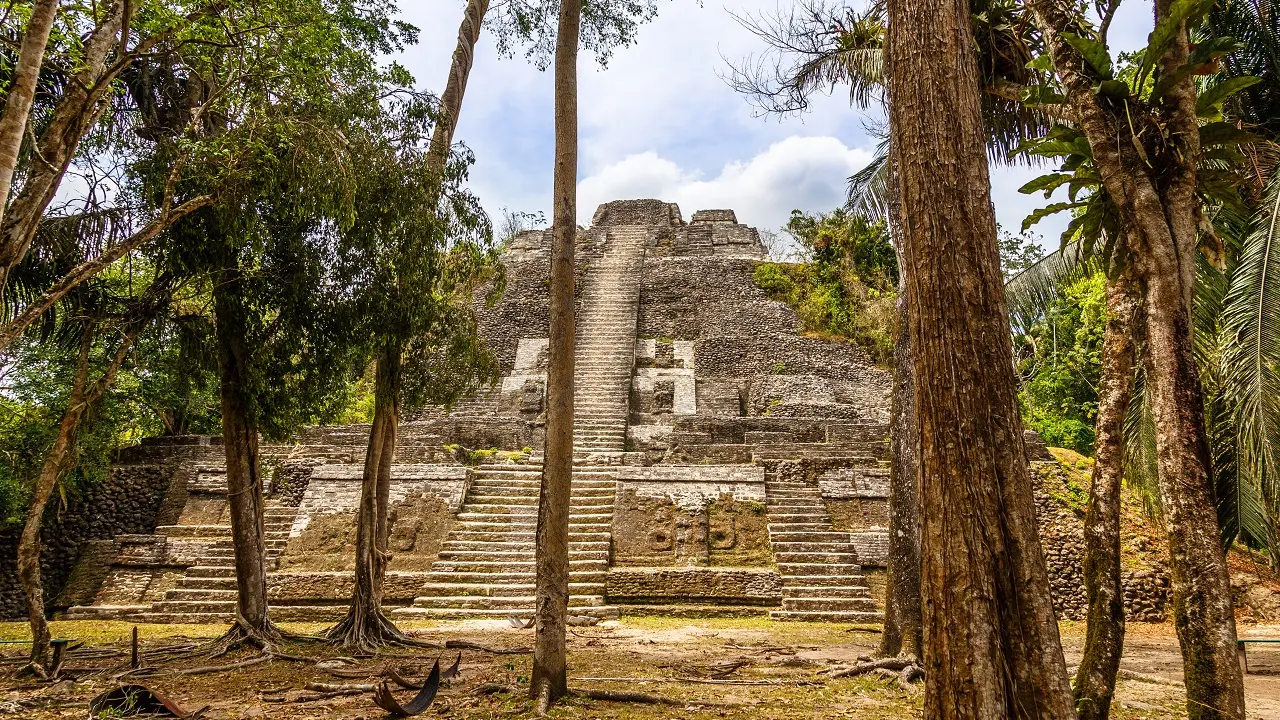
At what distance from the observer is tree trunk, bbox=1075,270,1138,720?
351 centimetres

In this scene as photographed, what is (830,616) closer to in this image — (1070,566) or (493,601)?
(1070,566)

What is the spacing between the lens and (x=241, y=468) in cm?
666

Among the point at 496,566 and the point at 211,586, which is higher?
the point at 496,566

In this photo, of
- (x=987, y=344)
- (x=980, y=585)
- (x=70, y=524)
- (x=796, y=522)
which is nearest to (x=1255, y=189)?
(x=987, y=344)

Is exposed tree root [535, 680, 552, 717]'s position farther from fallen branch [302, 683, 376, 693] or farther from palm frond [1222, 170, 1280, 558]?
palm frond [1222, 170, 1280, 558]

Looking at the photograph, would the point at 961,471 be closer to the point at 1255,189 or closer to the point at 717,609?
the point at 1255,189

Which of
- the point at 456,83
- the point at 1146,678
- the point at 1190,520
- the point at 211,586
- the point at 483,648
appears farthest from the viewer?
the point at 211,586

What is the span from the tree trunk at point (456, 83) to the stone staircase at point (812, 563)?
5.75m

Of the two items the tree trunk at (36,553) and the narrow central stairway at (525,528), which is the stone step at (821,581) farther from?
the tree trunk at (36,553)

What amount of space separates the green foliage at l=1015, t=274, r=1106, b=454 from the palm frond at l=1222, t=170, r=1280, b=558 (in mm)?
11152

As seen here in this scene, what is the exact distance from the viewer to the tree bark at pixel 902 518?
5.53m

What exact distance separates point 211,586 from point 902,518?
781 centimetres

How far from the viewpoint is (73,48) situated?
16.0ft

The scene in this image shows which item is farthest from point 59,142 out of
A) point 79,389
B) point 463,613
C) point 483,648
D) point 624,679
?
point 463,613
